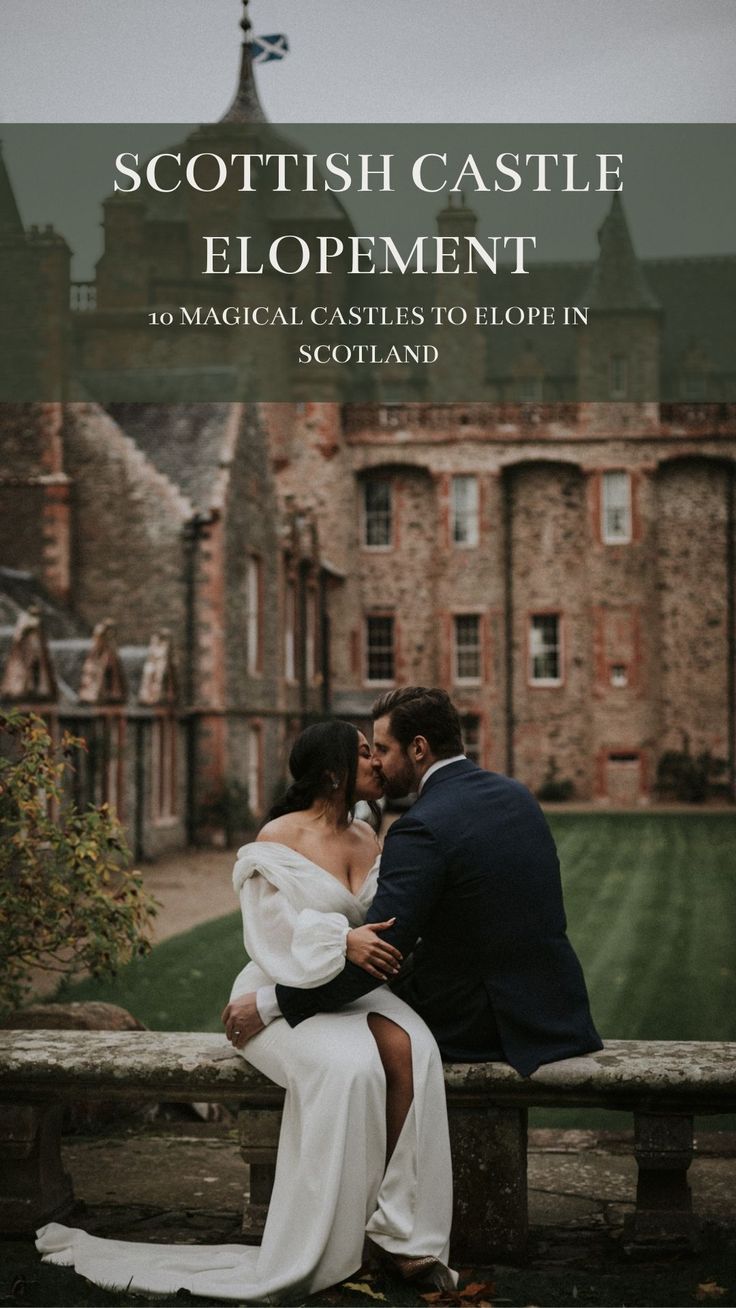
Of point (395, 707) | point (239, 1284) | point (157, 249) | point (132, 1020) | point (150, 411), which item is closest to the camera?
point (239, 1284)

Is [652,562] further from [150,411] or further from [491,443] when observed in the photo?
[150,411]

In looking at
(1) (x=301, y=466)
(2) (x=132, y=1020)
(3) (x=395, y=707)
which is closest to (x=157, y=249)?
(1) (x=301, y=466)

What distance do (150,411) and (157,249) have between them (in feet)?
23.4

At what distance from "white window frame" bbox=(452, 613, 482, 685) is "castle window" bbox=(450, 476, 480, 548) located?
153 centimetres

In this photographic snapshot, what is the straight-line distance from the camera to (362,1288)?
3611 millimetres

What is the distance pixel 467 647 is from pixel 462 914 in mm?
26726

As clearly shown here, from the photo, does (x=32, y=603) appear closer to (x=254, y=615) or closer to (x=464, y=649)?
(x=254, y=615)

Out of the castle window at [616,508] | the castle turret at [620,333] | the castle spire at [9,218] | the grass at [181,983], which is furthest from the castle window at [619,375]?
the grass at [181,983]

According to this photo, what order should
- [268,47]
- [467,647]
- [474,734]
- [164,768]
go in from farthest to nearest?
[467,647], [474,734], [164,768], [268,47]

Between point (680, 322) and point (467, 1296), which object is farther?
point (680, 322)

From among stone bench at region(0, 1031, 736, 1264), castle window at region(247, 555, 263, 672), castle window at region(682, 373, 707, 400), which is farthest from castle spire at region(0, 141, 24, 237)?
stone bench at region(0, 1031, 736, 1264)

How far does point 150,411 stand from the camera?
21.0 m

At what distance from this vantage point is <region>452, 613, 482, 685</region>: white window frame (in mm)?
30312

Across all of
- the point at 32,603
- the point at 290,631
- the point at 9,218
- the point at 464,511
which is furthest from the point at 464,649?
the point at 32,603
